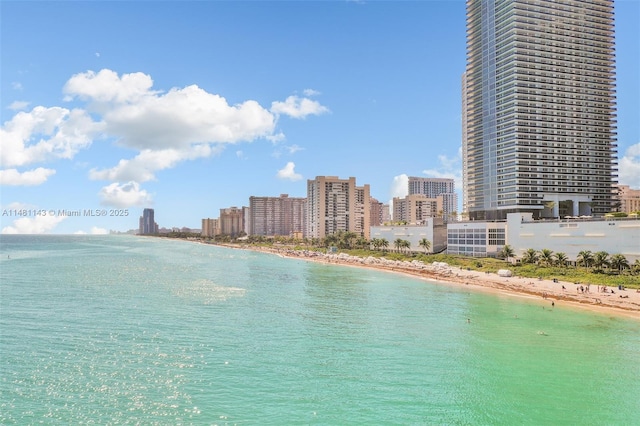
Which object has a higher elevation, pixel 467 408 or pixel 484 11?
pixel 484 11

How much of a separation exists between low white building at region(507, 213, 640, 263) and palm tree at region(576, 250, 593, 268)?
10.9ft

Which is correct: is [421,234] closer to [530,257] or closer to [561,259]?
[530,257]

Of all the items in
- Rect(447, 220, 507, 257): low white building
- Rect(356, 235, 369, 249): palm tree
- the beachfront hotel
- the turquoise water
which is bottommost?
the turquoise water

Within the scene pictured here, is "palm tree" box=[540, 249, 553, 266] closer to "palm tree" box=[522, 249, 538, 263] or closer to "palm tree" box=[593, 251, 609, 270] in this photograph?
"palm tree" box=[522, 249, 538, 263]

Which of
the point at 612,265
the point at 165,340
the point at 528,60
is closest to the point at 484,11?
the point at 528,60

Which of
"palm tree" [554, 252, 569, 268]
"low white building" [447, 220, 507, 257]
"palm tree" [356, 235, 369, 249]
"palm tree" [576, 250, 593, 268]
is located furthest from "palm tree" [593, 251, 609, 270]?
"palm tree" [356, 235, 369, 249]

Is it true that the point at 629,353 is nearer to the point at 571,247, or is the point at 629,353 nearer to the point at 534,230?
the point at 571,247

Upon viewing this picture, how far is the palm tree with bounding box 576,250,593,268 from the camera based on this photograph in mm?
88713

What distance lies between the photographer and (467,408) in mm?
29156

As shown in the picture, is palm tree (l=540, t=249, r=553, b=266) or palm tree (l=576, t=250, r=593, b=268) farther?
palm tree (l=540, t=249, r=553, b=266)

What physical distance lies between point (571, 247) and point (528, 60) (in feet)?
195

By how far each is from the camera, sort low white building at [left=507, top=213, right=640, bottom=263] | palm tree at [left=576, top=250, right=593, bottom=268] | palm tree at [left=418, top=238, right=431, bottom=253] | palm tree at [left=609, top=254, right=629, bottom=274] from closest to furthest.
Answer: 1. palm tree at [left=609, top=254, right=629, bottom=274]
2. low white building at [left=507, top=213, right=640, bottom=263]
3. palm tree at [left=576, top=250, right=593, bottom=268]
4. palm tree at [left=418, top=238, right=431, bottom=253]

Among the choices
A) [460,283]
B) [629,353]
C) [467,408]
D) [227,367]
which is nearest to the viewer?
[467,408]

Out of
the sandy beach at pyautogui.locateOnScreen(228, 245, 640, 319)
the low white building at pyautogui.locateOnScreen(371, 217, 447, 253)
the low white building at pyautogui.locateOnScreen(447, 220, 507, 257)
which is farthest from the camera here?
the low white building at pyautogui.locateOnScreen(371, 217, 447, 253)
